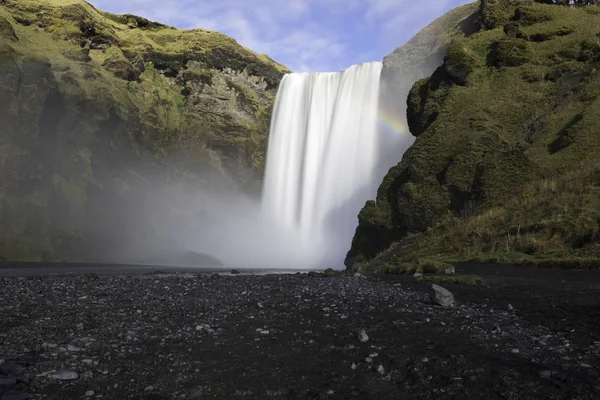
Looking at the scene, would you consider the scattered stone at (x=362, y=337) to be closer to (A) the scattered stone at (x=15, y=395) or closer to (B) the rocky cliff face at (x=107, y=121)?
(A) the scattered stone at (x=15, y=395)

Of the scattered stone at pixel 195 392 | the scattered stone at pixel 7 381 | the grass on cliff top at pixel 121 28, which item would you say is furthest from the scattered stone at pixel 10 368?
the grass on cliff top at pixel 121 28

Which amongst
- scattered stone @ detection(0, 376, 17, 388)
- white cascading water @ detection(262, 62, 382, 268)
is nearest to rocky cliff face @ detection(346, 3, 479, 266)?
white cascading water @ detection(262, 62, 382, 268)

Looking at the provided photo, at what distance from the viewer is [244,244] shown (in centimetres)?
7475

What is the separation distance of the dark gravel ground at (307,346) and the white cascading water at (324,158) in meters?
42.6

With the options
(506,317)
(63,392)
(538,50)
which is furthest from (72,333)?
(538,50)

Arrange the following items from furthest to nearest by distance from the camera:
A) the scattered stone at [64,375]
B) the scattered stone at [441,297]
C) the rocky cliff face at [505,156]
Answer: the rocky cliff face at [505,156] → the scattered stone at [441,297] → the scattered stone at [64,375]

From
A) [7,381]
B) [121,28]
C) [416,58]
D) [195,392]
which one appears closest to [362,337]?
[195,392]

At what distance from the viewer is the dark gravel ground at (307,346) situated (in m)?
6.05

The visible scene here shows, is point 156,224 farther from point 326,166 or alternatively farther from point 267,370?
point 267,370

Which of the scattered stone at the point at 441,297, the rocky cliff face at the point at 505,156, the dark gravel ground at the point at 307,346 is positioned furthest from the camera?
the rocky cliff face at the point at 505,156

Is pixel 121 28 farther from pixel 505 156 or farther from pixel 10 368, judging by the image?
pixel 10 368

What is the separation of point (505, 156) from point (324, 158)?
3886 centimetres

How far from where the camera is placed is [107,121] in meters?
59.3

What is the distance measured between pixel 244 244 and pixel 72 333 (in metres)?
66.5
